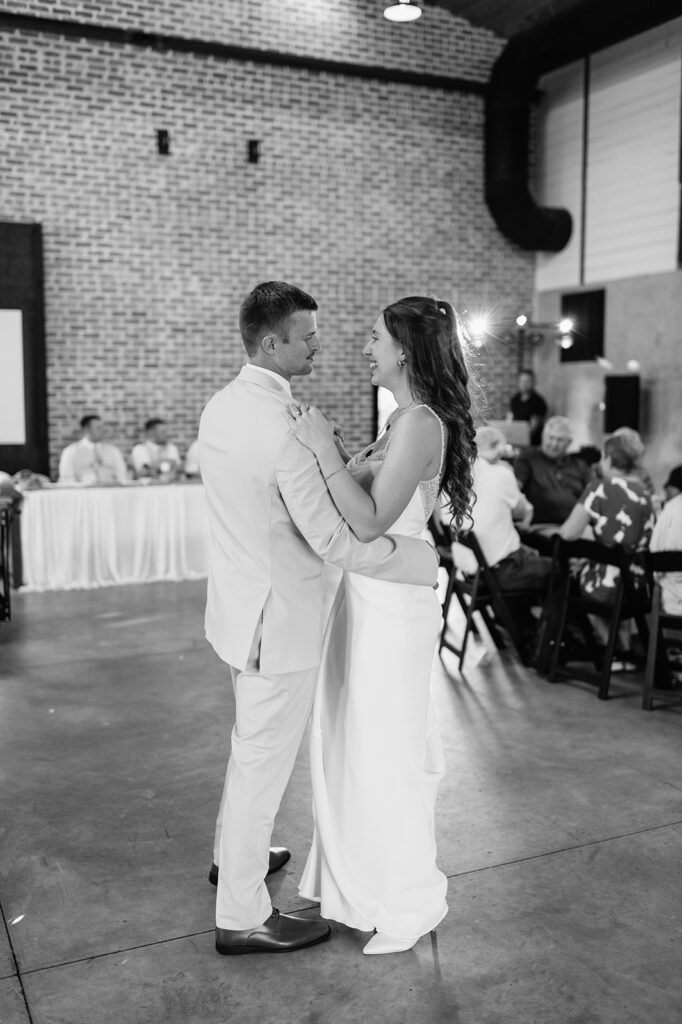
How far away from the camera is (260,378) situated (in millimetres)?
2393

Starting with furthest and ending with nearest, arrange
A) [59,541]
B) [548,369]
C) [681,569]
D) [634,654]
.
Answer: [548,369], [59,541], [634,654], [681,569]

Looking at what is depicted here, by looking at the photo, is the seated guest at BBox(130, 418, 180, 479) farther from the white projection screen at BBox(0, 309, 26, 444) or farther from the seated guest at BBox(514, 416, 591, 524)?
the seated guest at BBox(514, 416, 591, 524)

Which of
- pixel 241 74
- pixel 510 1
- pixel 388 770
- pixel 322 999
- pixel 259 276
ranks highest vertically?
pixel 510 1

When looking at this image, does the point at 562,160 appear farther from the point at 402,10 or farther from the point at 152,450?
the point at 152,450

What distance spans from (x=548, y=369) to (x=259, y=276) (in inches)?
156

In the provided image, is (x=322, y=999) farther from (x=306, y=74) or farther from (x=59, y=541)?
(x=306, y=74)

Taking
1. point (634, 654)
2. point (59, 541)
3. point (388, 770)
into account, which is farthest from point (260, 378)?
point (59, 541)

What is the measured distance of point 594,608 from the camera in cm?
497

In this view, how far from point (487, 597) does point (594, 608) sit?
2.18 ft

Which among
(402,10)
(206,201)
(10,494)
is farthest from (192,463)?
(402,10)

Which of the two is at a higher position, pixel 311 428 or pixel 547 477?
pixel 311 428

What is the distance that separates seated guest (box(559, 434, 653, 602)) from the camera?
16.5 feet

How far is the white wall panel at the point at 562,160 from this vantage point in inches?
461

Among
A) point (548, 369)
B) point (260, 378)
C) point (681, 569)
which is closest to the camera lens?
point (260, 378)
